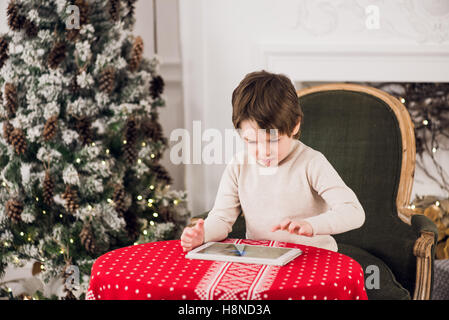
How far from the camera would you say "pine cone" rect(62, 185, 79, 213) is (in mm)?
2068

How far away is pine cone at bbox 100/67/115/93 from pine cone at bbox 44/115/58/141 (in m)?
0.22

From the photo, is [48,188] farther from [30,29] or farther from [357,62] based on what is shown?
[357,62]

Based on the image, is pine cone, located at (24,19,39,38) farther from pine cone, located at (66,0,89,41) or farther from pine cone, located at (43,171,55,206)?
pine cone, located at (43,171,55,206)

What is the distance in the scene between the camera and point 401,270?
1.89 metres

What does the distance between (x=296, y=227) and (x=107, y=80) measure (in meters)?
1.18

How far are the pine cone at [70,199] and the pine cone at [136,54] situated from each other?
0.58 meters

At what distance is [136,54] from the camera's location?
2.23m

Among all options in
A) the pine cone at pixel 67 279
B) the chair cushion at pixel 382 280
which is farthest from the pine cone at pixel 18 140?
the chair cushion at pixel 382 280

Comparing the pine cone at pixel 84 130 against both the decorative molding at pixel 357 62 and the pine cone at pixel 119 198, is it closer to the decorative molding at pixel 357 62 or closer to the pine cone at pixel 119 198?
the pine cone at pixel 119 198

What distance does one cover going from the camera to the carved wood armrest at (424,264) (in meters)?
1.71

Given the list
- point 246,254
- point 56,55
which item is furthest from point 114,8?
point 246,254

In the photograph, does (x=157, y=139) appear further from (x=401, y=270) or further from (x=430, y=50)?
(x=430, y=50)

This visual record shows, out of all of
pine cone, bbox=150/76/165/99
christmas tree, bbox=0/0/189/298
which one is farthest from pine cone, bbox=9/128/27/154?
pine cone, bbox=150/76/165/99

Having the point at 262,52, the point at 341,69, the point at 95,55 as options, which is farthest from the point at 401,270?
the point at 95,55
